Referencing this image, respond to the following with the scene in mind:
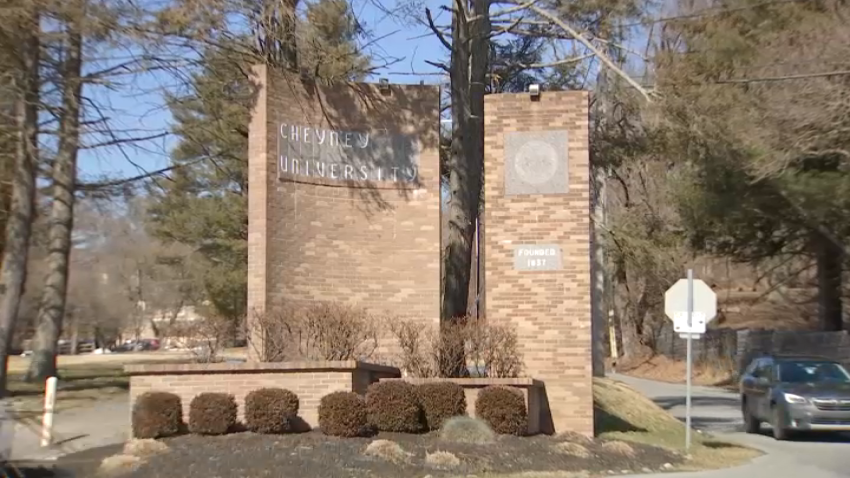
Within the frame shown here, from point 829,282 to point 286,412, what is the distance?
102 ft

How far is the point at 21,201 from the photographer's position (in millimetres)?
22531

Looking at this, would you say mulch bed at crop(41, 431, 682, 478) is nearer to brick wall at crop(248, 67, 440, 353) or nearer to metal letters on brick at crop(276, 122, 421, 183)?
brick wall at crop(248, 67, 440, 353)

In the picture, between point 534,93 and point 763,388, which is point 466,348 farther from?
point 763,388

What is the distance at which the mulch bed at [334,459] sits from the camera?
40.3 feet

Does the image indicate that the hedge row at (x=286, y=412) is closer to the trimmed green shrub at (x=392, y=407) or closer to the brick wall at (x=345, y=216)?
the trimmed green shrub at (x=392, y=407)

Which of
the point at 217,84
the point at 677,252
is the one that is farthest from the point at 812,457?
the point at 677,252

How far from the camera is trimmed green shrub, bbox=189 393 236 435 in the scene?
1423 cm

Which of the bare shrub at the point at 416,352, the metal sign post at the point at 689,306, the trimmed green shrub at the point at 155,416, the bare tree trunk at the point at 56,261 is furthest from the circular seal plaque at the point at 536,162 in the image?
the bare tree trunk at the point at 56,261

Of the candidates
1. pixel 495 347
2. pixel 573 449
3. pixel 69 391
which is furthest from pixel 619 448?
pixel 69 391

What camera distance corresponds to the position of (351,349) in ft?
52.6

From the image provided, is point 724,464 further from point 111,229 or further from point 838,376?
point 111,229

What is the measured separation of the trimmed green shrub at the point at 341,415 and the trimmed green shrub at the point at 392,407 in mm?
319

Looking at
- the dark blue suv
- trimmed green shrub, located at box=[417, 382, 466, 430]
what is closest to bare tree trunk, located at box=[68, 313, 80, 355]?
the dark blue suv

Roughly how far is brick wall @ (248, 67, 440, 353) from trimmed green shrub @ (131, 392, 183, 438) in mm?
4002
